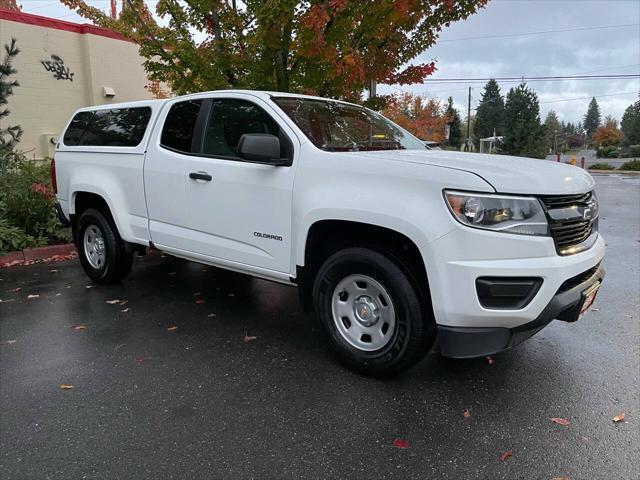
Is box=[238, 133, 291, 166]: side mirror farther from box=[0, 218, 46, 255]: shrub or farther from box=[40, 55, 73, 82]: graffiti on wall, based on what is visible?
box=[40, 55, 73, 82]: graffiti on wall

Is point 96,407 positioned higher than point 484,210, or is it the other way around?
point 484,210

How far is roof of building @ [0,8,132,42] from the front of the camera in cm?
1145

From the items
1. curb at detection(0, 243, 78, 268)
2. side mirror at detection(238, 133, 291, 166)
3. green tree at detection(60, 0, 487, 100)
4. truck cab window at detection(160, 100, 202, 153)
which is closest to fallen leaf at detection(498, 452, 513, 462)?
side mirror at detection(238, 133, 291, 166)

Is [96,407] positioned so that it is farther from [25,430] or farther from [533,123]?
[533,123]

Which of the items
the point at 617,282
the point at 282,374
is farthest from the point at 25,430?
the point at 617,282

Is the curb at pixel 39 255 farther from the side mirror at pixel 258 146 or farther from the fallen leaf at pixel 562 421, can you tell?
the fallen leaf at pixel 562 421

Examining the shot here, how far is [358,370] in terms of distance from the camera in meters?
3.28

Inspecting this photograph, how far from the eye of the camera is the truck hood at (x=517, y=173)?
8.82 feet

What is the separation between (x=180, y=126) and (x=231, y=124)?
2.14 ft

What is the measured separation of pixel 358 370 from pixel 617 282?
12.7 ft

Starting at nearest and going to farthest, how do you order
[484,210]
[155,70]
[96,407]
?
[484,210] < [96,407] < [155,70]

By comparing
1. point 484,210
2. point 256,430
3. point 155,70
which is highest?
point 155,70

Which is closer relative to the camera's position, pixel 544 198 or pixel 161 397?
pixel 544 198

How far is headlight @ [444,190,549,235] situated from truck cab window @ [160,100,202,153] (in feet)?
8.32
